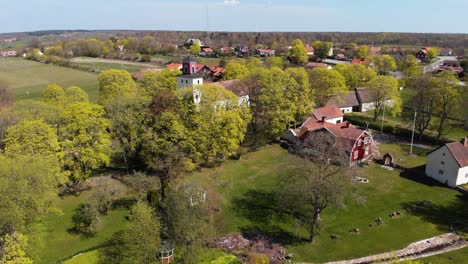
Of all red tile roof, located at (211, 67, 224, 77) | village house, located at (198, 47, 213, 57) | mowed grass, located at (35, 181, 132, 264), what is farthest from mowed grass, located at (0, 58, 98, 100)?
village house, located at (198, 47, 213, 57)

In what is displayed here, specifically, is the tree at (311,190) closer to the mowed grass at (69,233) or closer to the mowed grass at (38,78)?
the mowed grass at (69,233)

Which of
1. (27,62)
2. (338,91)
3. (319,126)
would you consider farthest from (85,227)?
(27,62)

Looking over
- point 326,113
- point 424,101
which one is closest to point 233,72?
point 326,113

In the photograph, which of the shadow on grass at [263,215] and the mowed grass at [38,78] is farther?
the mowed grass at [38,78]

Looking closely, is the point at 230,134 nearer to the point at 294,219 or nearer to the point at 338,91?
the point at 294,219

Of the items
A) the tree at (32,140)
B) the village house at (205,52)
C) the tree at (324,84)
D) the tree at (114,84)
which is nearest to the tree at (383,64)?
the tree at (324,84)

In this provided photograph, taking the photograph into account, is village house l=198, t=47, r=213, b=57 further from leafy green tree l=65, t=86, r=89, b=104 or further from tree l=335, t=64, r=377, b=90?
leafy green tree l=65, t=86, r=89, b=104

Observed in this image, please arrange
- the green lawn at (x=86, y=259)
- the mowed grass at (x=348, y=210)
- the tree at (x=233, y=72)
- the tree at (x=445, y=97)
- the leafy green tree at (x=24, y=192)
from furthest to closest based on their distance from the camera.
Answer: the tree at (x=233, y=72) → the tree at (x=445, y=97) → the mowed grass at (x=348, y=210) → the green lawn at (x=86, y=259) → the leafy green tree at (x=24, y=192)
